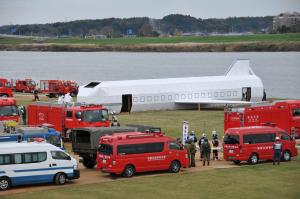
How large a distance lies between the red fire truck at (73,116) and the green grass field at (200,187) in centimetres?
1022

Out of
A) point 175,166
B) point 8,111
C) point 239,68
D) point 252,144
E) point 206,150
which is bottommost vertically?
point 175,166

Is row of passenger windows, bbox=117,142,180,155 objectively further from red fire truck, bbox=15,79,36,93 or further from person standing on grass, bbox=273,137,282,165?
red fire truck, bbox=15,79,36,93

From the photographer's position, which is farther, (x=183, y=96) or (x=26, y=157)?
(x=183, y=96)

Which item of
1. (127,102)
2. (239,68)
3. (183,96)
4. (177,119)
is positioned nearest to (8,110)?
(177,119)

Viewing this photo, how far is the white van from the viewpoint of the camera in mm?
25219

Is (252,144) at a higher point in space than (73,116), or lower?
lower

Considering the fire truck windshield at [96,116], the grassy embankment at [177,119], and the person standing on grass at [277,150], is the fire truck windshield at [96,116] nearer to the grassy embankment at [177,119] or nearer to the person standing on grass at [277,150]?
the grassy embankment at [177,119]

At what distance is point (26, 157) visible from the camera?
2558 cm

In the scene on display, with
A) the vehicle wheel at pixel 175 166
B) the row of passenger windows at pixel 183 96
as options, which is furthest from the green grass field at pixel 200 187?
the row of passenger windows at pixel 183 96

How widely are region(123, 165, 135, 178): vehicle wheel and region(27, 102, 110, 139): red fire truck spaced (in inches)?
391

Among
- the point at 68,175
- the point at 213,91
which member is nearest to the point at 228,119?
the point at 68,175

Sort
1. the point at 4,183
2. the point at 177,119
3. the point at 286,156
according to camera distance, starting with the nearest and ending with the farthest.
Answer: the point at 4,183 → the point at 286,156 → the point at 177,119

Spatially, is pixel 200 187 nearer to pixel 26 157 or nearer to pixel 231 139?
pixel 231 139

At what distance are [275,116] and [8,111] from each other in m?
15.4
